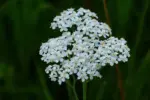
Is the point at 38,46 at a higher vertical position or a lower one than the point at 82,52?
higher

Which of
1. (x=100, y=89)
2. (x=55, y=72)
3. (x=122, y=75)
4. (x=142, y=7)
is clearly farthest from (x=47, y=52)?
(x=142, y=7)

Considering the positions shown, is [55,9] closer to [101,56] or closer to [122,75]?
[122,75]

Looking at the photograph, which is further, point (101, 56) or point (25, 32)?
point (25, 32)

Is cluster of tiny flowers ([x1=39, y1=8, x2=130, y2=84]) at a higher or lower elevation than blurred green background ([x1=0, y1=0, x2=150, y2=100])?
lower

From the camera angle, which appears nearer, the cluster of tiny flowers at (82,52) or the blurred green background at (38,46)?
the cluster of tiny flowers at (82,52)

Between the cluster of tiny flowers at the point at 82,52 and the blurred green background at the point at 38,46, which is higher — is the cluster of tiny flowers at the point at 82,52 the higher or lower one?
the lower one

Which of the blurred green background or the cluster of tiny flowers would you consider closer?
the cluster of tiny flowers

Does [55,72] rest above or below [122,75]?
below

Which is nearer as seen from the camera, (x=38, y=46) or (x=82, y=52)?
(x=82, y=52)
